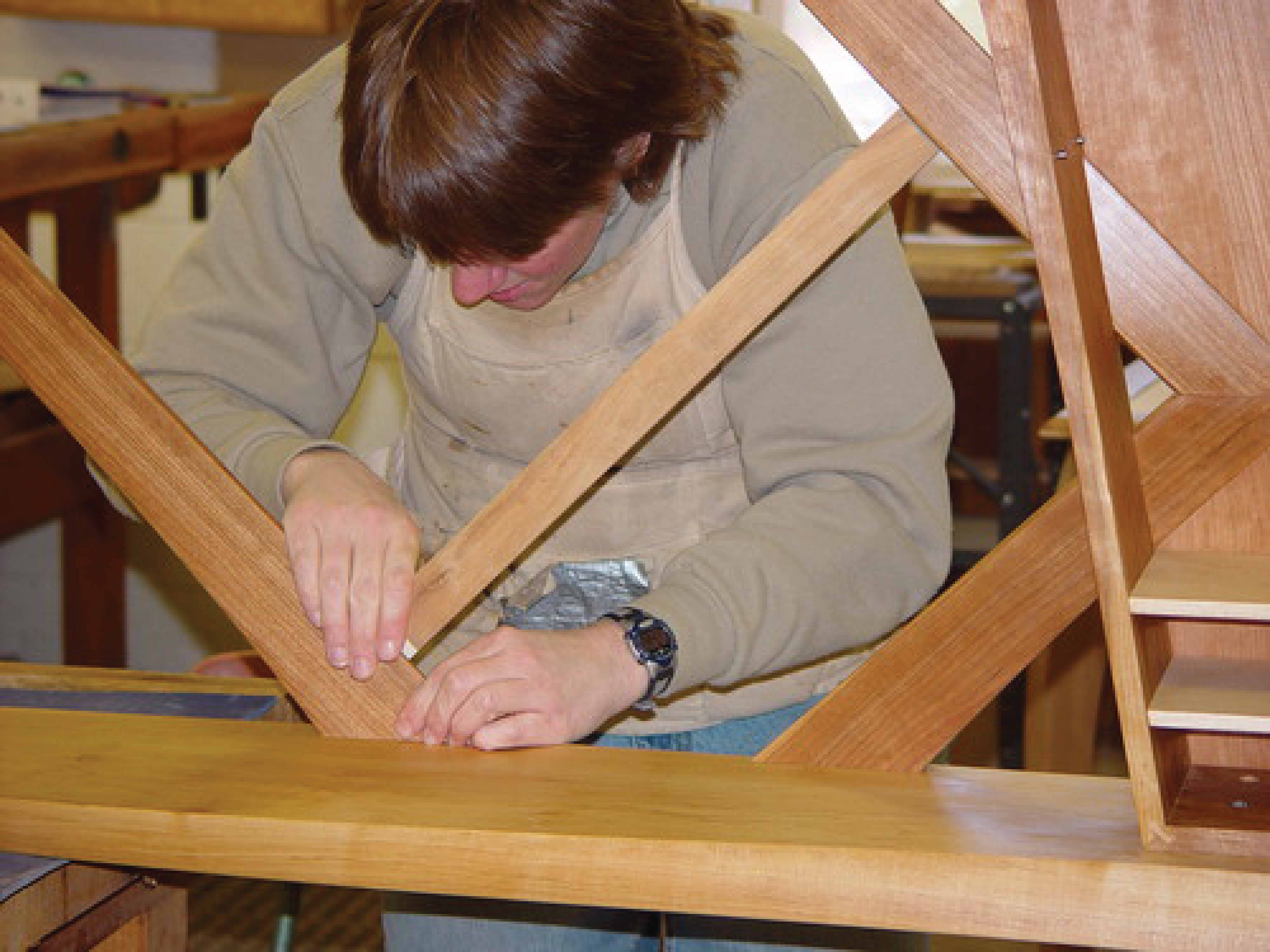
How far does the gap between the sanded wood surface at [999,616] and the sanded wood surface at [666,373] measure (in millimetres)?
205

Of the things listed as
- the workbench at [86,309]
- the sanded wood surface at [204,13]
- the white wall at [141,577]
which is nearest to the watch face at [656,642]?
the white wall at [141,577]

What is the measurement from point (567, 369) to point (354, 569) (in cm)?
26

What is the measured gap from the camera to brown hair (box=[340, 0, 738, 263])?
1.15m

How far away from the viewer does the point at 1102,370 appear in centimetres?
102

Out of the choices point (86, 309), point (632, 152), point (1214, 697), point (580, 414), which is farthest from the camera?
point (86, 309)

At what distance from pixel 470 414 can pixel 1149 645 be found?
0.56 metres

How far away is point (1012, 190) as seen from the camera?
1.12m

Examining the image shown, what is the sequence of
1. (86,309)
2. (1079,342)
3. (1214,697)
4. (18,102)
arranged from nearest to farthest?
(1079,342) < (1214,697) < (18,102) < (86,309)

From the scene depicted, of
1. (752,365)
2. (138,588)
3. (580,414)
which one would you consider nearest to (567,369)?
(580,414)

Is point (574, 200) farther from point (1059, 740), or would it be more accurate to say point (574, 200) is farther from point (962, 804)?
point (1059, 740)

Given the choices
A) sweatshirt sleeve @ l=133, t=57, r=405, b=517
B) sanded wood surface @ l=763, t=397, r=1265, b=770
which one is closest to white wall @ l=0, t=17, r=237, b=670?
sweatshirt sleeve @ l=133, t=57, r=405, b=517

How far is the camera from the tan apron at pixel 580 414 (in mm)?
1380

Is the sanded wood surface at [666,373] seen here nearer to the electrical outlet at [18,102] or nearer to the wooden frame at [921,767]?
the wooden frame at [921,767]

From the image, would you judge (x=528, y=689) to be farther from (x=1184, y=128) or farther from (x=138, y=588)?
(x=138, y=588)
